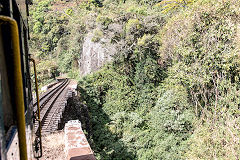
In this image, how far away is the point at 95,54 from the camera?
792 inches

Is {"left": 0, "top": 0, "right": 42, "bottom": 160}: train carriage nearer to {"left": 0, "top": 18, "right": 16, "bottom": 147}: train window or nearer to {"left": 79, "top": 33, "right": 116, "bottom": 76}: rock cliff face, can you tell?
{"left": 0, "top": 18, "right": 16, "bottom": 147}: train window

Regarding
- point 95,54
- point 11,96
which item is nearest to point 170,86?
point 95,54

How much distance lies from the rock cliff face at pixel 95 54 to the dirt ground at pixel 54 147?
1148 centimetres

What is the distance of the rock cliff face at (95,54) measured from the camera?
17.6m

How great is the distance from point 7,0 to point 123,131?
12586 millimetres

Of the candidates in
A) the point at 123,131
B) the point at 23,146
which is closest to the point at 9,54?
the point at 23,146

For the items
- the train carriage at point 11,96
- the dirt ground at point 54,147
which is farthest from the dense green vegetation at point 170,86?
the train carriage at point 11,96

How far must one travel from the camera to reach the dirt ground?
523 cm

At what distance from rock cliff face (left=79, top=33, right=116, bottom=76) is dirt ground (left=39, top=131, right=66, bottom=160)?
11.5 m

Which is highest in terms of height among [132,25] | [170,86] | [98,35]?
[132,25]

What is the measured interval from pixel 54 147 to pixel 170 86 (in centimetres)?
941

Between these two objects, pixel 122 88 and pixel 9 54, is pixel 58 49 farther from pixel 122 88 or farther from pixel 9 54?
pixel 9 54

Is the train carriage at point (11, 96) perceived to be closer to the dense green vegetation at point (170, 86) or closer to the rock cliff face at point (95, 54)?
the dense green vegetation at point (170, 86)

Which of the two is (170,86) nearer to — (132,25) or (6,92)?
(132,25)
